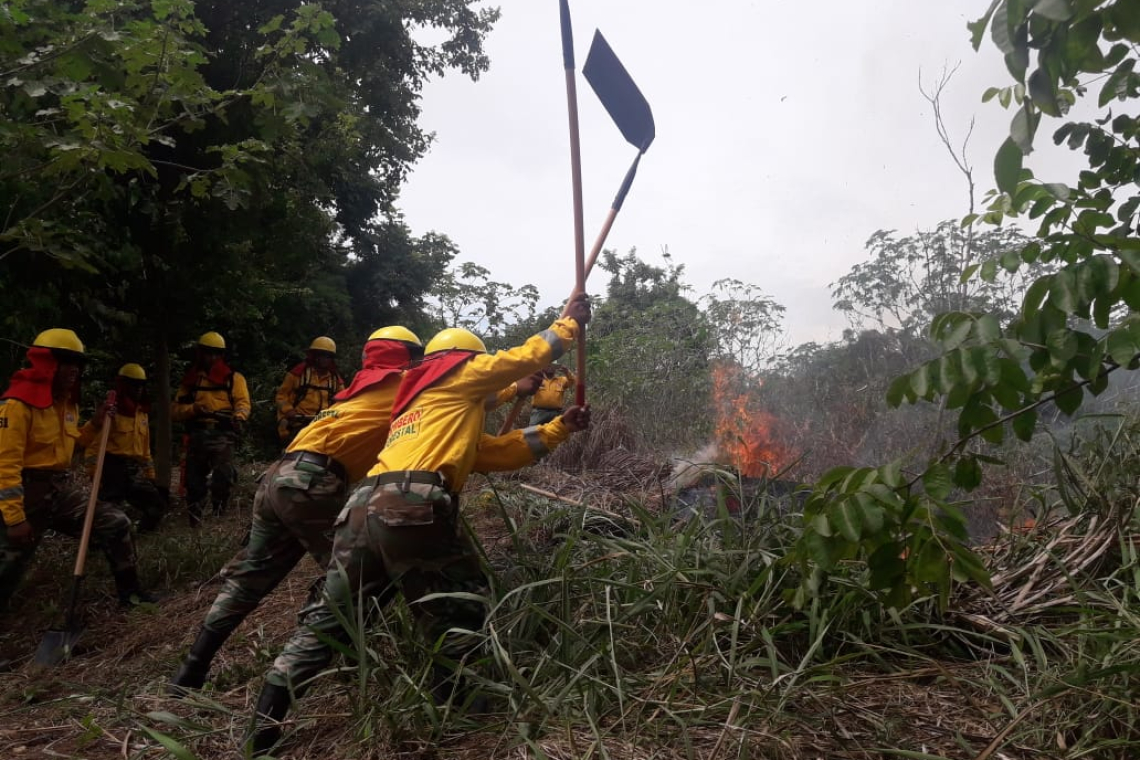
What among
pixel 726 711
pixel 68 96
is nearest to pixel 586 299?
pixel 726 711

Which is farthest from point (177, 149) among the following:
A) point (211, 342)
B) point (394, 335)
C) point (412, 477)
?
point (412, 477)

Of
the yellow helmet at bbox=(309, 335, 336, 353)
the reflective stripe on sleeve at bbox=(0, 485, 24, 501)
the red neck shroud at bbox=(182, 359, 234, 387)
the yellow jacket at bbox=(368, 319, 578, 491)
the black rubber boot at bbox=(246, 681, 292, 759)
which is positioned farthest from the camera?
the yellow helmet at bbox=(309, 335, 336, 353)

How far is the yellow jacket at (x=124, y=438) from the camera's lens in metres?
5.95

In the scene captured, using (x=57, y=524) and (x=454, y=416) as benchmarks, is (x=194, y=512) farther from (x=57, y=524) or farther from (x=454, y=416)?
(x=454, y=416)

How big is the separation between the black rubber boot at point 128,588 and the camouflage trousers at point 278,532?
6.78 ft

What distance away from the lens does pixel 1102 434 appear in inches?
125

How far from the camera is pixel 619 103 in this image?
360cm

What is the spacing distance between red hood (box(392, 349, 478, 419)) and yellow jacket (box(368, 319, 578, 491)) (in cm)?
2

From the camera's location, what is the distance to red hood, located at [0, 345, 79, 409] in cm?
444

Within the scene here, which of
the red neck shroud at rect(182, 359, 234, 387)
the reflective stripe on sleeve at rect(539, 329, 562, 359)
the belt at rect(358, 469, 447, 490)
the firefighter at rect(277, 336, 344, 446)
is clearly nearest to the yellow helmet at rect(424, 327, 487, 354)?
the reflective stripe on sleeve at rect(539, 329, 562, 359)

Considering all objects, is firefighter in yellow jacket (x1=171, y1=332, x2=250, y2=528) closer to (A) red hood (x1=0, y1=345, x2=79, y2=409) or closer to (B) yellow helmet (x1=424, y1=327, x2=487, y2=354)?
(A) red hood (x1=0, y1=345, x2=79, y2=409)

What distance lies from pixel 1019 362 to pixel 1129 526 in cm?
166

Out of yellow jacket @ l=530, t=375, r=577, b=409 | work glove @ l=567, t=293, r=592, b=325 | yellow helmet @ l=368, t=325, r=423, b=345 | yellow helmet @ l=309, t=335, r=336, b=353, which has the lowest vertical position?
yellow jacket @ l=530, t=375, r=577, b=409

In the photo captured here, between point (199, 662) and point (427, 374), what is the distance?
5.74 feet
